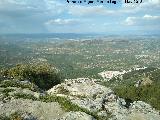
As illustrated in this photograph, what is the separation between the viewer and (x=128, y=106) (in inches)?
1909

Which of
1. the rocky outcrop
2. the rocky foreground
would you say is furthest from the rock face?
the rocky outcrop

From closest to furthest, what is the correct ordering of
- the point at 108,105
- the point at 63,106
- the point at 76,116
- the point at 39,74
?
the point at 76,116 → the point at 63,106 → the point at 108,105 → the point at 39,74

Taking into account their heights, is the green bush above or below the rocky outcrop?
below

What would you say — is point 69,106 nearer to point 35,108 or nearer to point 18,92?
point 35,108

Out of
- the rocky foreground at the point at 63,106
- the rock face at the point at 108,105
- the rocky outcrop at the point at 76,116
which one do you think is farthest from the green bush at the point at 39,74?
the rocky outcrop at the point at 76,116

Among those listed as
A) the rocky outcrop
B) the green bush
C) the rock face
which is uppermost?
the rocky outcrop

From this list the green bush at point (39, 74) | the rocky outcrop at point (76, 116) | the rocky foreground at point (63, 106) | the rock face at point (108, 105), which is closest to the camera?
the rocky outcrop at point (76, 116)

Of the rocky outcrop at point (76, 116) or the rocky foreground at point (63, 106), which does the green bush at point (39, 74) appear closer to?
the rocky foreground at point (63, 106)

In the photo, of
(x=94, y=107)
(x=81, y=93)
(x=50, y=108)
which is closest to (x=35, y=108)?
(x=50, y=108)

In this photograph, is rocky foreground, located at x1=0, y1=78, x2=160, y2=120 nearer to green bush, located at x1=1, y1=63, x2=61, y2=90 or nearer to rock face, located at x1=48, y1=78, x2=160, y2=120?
rock face, located at x1=48, y1=78, x2=160, y2=120

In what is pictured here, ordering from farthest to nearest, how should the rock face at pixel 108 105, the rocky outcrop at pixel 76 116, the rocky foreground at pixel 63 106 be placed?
the rock face at pixel 108 105, the rocky foreground at pixel 63 106, the rocky outcrop at pixel 76 116

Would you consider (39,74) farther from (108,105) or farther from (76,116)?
(76,116)

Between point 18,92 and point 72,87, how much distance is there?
1437 cm

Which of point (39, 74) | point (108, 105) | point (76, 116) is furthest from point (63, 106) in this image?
point (39, 74)
